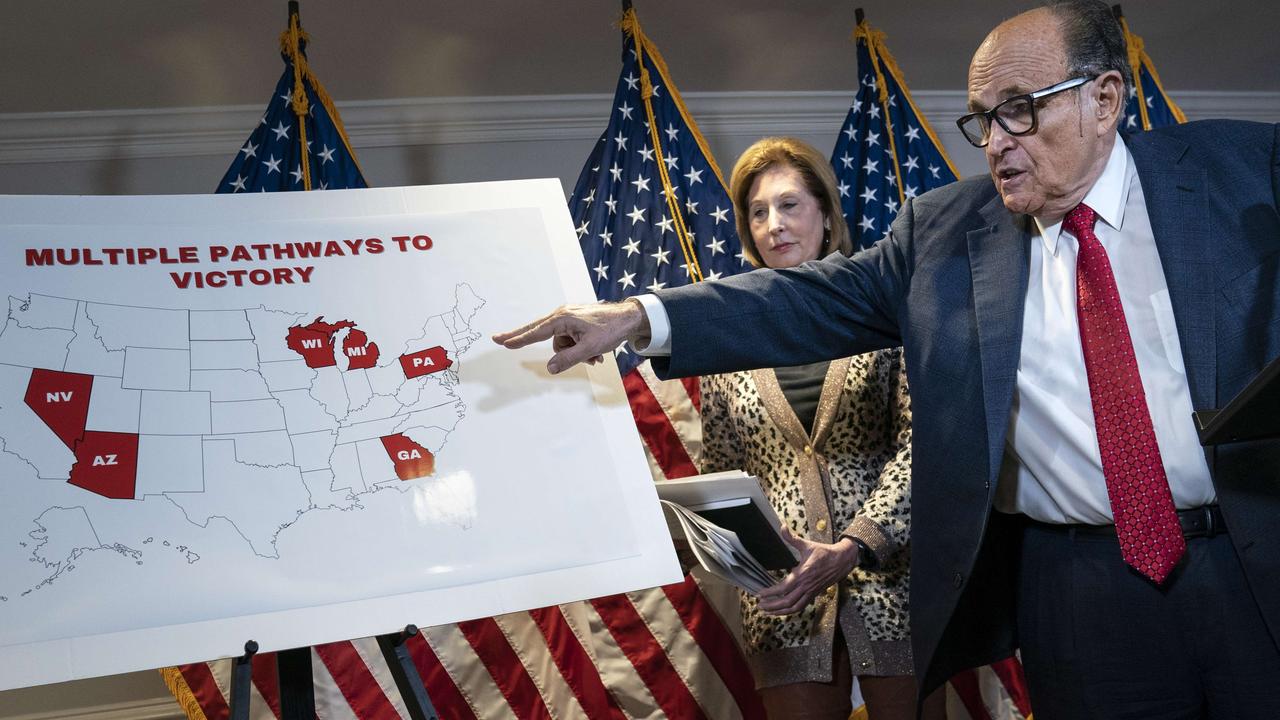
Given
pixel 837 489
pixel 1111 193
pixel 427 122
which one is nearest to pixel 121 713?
pixel 427 122

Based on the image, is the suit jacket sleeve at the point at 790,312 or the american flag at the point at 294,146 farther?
the american flag at the point at 294,146

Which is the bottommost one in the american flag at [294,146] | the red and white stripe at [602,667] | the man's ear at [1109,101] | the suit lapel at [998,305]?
the red and white stripe at [602,667]

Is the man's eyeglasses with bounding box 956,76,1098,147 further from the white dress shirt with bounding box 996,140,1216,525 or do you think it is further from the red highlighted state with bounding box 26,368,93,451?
the red highlighted state with bounding box 26,368,93,451

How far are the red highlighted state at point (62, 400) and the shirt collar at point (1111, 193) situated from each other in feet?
4.58

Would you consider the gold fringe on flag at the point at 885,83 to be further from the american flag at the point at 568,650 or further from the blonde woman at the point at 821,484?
the blonde woman at the point at 821,484

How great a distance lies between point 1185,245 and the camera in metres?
1.48

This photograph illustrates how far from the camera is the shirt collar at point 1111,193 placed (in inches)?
61.7

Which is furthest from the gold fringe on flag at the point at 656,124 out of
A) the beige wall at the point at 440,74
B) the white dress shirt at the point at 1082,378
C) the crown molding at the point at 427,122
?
the white dress shirt at the point at 1082,378

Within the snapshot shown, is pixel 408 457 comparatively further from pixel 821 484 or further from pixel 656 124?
pixel 656 124

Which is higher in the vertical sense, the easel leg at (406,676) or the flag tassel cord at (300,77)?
the flag tassel cord at (300,77)

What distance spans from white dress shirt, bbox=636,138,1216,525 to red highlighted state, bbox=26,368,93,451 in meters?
1.31

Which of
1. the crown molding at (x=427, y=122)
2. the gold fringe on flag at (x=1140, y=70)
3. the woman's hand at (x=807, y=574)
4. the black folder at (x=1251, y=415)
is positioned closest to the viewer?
the black folder at (x=1251, y=415)

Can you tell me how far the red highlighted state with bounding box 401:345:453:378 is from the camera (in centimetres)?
161

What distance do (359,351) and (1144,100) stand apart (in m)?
2.83
